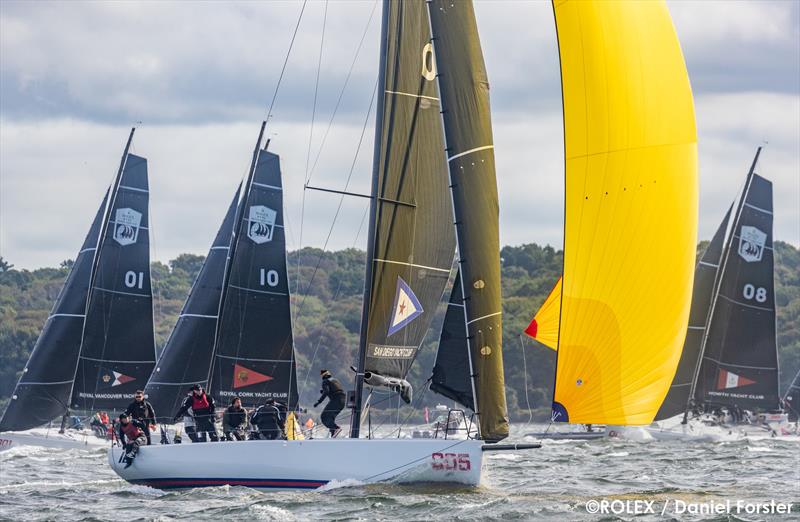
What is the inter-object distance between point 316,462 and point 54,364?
18.3 m

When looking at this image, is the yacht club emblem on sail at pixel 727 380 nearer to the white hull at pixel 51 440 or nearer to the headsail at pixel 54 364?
the white hull at pixel 51 440

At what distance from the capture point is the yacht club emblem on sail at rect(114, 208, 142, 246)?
125ft

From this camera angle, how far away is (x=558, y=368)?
17703 millimetres

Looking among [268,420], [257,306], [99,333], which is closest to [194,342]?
[257,306]

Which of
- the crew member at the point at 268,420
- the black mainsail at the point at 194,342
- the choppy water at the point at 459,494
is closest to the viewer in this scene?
the choppy water at the point at 459,494

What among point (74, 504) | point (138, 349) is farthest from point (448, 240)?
point (138, 349)

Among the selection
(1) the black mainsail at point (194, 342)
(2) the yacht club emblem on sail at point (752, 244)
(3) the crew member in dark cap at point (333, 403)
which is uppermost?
(2) the yacht club emblem on sail at point (752, 244)

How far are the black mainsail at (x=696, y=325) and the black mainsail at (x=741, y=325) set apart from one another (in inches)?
11.1

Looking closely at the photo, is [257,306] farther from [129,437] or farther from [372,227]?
[372,227]

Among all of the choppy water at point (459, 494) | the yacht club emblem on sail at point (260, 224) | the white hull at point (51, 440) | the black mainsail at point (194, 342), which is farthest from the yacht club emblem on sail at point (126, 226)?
the choppy water at point (459, 494)

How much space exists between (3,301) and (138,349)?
6772cm

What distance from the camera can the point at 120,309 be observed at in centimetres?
3781

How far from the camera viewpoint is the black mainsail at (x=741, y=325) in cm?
4512

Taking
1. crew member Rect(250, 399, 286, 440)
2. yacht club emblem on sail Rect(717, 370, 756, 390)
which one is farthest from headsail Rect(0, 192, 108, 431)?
yacht club emblem on sail Rect(717, 370, 756, 390)
